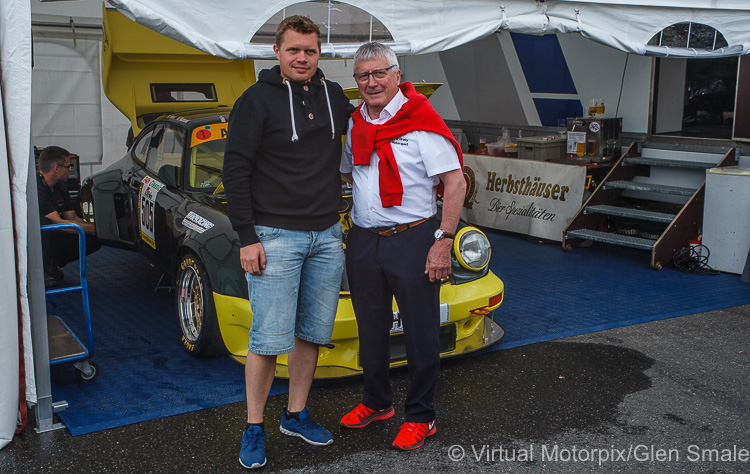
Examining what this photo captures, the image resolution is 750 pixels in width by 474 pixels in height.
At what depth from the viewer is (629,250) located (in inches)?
276

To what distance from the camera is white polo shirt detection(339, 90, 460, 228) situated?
9.66 ft

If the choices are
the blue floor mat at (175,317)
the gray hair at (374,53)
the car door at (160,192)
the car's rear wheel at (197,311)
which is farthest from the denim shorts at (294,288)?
the car door at (160,192)

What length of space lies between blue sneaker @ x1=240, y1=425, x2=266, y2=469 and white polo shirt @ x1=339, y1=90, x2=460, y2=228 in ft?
3.16

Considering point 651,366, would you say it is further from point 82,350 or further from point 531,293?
point 82,350

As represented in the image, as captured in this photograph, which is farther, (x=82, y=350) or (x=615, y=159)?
(x=615, y=159)

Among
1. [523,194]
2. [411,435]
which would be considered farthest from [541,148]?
[411,435]

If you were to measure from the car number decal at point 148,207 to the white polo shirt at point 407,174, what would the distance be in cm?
212

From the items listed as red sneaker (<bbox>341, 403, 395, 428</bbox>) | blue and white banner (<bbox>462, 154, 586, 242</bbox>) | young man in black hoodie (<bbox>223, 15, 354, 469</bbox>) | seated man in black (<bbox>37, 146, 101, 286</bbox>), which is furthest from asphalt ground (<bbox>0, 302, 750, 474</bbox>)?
blue and white banner (<bbox>462, 154, 586, 242</bbox>)

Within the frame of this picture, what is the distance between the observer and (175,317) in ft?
16.2

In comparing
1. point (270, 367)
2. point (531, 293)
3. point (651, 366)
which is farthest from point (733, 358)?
point (270, 367)

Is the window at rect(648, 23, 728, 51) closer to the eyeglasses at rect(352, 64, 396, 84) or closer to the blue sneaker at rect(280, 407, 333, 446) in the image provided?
the eyeglasses at rect(352, 64, 396, 84)

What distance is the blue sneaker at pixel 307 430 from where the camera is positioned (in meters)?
3.15

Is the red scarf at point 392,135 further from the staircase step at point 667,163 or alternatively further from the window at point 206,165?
the staircase step at point 667,163

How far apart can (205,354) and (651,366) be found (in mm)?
2526
